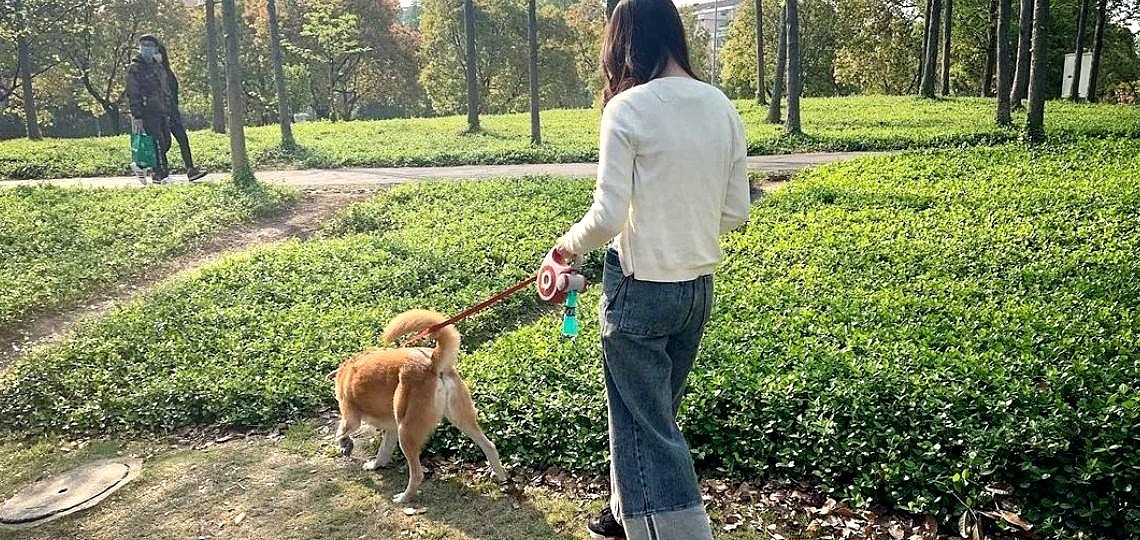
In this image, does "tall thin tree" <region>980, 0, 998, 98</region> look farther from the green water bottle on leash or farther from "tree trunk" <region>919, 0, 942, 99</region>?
the green water bottle on leash

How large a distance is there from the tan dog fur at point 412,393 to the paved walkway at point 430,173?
395 inches

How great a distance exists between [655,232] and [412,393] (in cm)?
171

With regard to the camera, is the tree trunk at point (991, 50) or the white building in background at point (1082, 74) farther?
the tree trunk at point (991, 50)

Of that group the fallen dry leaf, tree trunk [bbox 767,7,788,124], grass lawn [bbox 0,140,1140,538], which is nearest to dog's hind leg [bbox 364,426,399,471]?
grass lawn [bbox 0,140,1140,538]

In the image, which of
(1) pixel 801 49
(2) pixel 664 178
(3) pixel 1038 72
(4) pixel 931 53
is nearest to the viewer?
(2) pixel 664 178

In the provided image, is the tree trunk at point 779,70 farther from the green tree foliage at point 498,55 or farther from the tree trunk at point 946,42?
the green tree foliage at point 498,55

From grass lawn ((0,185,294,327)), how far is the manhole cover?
314 centimetres

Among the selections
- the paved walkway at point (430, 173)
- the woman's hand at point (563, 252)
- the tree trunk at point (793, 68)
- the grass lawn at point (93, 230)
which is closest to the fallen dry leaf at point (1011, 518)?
the woman's hand at point (563, 252)

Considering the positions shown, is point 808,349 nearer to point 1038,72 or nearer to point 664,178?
point 664,178

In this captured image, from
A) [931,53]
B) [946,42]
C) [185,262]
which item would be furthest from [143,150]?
[946,42]

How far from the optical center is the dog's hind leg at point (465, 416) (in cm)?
392

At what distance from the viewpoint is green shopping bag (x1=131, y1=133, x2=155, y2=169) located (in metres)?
13.1

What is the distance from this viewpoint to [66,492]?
4211mm

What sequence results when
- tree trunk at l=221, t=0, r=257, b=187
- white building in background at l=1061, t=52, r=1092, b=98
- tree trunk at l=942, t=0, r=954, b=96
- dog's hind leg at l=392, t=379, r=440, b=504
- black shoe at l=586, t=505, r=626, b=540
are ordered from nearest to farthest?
black shoe at l=586, t=505, r=626, b=540
dog's hind leg at l=392, t=379, r=440, b=504
tree trunk at l=221, t=0, r=257, b=187
tree trunk at l=942, t=0, r=954, b=96
white building in background at l=1061, t=52, r=1092, b=98
